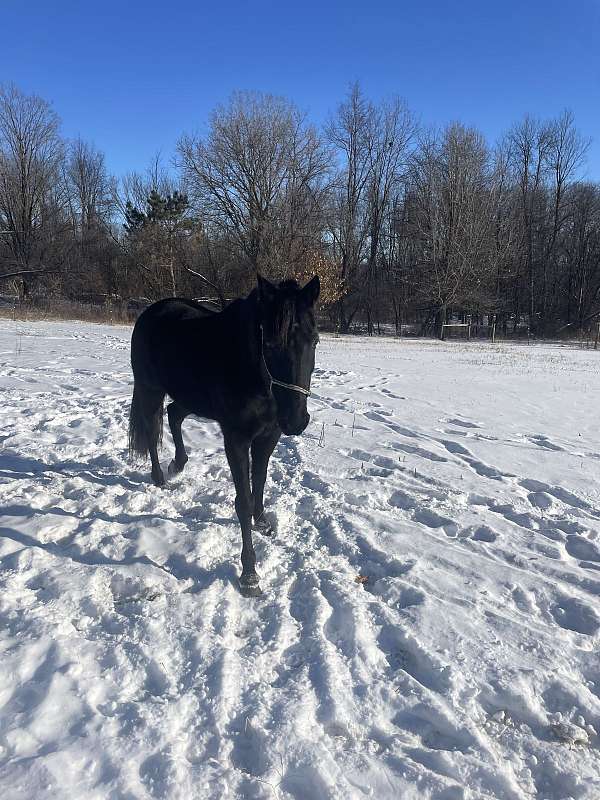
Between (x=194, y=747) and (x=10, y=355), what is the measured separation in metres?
12.1

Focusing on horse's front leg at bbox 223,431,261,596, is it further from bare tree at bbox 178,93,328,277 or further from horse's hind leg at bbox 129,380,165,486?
bare tree at bbox 178,93,328,277

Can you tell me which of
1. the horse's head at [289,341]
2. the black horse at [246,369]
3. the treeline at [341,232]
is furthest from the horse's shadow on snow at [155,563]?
the treeline at [341,232]

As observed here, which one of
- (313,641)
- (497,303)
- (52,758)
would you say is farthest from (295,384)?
(497,303)

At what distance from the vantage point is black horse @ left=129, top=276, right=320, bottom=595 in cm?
280

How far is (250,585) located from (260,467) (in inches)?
38.7

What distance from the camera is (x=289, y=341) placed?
2789mm

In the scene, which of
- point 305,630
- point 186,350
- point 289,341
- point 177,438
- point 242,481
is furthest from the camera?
point 177,438

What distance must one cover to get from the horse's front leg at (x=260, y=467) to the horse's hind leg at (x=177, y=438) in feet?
3.75

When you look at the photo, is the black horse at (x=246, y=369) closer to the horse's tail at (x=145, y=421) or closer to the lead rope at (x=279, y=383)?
the lead rope at (x=279, y=383)

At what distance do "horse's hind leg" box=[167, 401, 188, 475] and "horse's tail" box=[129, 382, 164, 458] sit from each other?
127 millimetres

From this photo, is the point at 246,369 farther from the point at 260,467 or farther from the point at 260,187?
the point at 260,187

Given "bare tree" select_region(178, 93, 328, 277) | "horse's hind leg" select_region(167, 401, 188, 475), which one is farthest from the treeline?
"horse's hind leg" select_region(167, 401, 188, 475)

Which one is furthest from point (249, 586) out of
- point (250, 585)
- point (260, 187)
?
point (260, 187)

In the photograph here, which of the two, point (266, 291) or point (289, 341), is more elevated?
point (266, 291)
